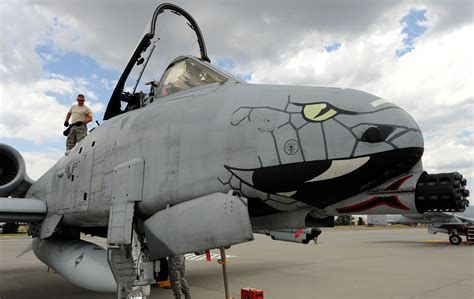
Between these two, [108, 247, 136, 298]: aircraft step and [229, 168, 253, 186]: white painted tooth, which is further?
[108, 247, 136, 298]: aircraft step

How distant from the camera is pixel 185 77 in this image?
4.68 meters

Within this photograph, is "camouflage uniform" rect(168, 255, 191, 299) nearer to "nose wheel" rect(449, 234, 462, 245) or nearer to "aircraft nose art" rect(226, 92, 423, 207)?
"aircraft nose art" rect(226, 92, 423, 207)

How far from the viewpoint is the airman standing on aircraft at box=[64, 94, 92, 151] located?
7656 mm

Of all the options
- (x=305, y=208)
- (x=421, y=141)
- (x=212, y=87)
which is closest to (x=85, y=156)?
(x=212, y=87)

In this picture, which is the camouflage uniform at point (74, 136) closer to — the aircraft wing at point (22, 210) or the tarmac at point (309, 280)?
the aircraft wing at point (22, 210)

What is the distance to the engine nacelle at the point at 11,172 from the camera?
8172mm

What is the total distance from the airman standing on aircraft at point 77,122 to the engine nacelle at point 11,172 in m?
1.47

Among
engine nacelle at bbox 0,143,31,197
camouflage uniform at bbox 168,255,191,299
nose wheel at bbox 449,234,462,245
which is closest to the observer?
camouflage uniform at bbox 168,255,191,299

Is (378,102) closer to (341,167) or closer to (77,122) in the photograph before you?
(341,167)

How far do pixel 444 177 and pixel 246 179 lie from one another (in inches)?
62.9

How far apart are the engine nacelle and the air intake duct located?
318 inches

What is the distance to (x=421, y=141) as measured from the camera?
3.10m

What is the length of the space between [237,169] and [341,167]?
919 mm

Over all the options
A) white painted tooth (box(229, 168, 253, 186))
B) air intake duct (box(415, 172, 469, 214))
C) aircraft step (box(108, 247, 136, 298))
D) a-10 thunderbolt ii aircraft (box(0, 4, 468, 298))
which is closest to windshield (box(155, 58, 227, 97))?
a-10 thunderbolt ii aircraft (box(0, 4, 468, 298))
